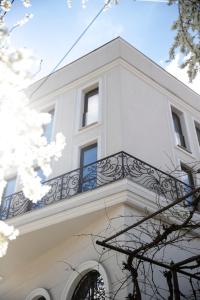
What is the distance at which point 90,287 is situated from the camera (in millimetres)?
8219

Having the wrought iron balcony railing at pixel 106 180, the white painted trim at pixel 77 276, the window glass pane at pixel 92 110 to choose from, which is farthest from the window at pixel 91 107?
the white painted trim at pixel 77 276

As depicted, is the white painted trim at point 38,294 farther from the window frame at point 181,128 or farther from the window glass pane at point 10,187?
the window frame at point 181,128

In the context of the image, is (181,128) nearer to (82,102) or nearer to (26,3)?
(82,102)

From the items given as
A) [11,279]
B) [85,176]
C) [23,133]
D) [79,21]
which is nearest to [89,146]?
[85,176]

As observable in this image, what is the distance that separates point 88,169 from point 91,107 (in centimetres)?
338

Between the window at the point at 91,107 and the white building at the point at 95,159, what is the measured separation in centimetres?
4

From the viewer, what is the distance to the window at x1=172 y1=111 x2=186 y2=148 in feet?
42.9

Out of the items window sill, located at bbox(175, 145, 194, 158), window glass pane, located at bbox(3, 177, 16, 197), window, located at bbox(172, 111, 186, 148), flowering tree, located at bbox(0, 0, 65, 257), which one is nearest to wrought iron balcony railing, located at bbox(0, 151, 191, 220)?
window glass pane, located at bbox(3, 177, 16, 197)

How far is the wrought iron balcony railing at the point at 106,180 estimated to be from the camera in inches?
356

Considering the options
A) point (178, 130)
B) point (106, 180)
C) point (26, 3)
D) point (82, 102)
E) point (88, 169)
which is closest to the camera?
point (26, 3)

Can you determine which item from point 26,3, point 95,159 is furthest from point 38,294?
point 26,3

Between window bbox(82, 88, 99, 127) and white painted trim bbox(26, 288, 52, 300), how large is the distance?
5.29 meters

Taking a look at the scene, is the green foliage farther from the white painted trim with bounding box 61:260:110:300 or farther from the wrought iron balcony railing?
the white painted trim with bounding box 61:260:110:300

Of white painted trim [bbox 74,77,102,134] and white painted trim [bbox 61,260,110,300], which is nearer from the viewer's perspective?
white painted trim [bbox 61,260,110,300]
